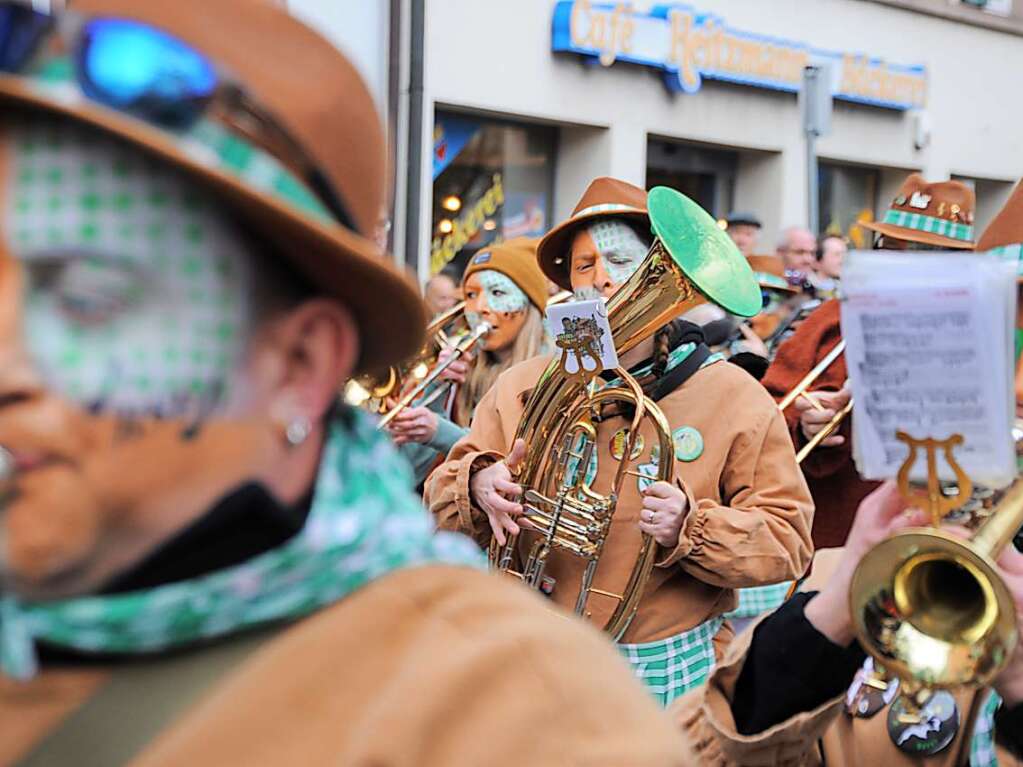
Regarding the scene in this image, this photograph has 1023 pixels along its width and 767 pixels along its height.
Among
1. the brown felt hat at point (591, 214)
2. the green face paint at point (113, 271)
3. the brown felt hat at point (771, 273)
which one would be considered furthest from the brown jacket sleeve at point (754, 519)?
the brown felt hat at point (771, 273)

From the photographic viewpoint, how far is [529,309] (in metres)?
5.12

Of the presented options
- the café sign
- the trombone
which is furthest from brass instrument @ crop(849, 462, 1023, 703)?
the café sign

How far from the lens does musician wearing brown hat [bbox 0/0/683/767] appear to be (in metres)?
1.13

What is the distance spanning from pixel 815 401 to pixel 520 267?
4.02 feet

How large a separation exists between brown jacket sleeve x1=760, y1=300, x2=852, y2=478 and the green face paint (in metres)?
3.73

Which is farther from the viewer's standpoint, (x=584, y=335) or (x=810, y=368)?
(x=810, y=368)

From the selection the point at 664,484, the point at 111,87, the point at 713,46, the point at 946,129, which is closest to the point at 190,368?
the point at 111,87

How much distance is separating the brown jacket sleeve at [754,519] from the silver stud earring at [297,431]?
187 centimetres

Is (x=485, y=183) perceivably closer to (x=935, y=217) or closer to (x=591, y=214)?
(x=935, y=217)

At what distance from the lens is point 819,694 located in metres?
1.72

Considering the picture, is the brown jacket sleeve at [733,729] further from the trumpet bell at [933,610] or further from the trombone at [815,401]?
the trombone at [815,401]

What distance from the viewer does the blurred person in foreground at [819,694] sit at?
1.64m

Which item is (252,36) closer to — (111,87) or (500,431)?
(111,87)

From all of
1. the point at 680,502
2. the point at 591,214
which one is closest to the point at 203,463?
the point at 680,502
